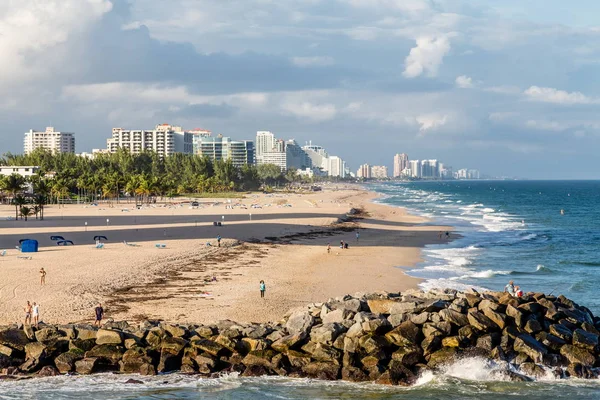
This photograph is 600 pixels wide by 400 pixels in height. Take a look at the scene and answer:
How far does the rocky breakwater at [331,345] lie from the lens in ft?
67.9

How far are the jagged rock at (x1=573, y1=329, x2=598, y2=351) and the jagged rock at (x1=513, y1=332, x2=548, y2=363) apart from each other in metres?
1.15

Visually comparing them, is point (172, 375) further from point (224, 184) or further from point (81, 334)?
point (224, 184)

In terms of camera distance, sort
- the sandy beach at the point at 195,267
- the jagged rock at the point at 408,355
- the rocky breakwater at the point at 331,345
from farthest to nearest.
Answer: the sandy beach at the point at 195,267, the jagged rock at the point at 408,355, the rocky breakwater at the point at 331,345

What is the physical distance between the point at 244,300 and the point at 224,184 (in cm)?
15920

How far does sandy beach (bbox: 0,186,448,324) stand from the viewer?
28.2m

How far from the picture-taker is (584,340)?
22.0 meters

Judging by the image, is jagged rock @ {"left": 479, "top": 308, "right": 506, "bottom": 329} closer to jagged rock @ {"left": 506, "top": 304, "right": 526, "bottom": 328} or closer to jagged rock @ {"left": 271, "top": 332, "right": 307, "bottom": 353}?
jagged rock @ {"left": 506, "top": 304, "right": 526, "bottom": 328}

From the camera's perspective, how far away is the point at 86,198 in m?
127

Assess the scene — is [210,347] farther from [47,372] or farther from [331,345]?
[47,372]

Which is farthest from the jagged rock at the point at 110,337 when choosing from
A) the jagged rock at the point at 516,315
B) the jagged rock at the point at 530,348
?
the jagged rock at the point at 516,315

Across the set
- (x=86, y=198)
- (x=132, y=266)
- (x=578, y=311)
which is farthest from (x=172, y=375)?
(x=86, y=198)

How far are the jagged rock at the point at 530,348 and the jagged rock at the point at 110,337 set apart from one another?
12.7 metres

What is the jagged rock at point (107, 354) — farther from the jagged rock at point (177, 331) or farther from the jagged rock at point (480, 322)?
the jagged rock at point (480, 322)

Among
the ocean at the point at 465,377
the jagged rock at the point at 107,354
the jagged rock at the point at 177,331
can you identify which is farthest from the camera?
the jagged rock at the point at 177,331
